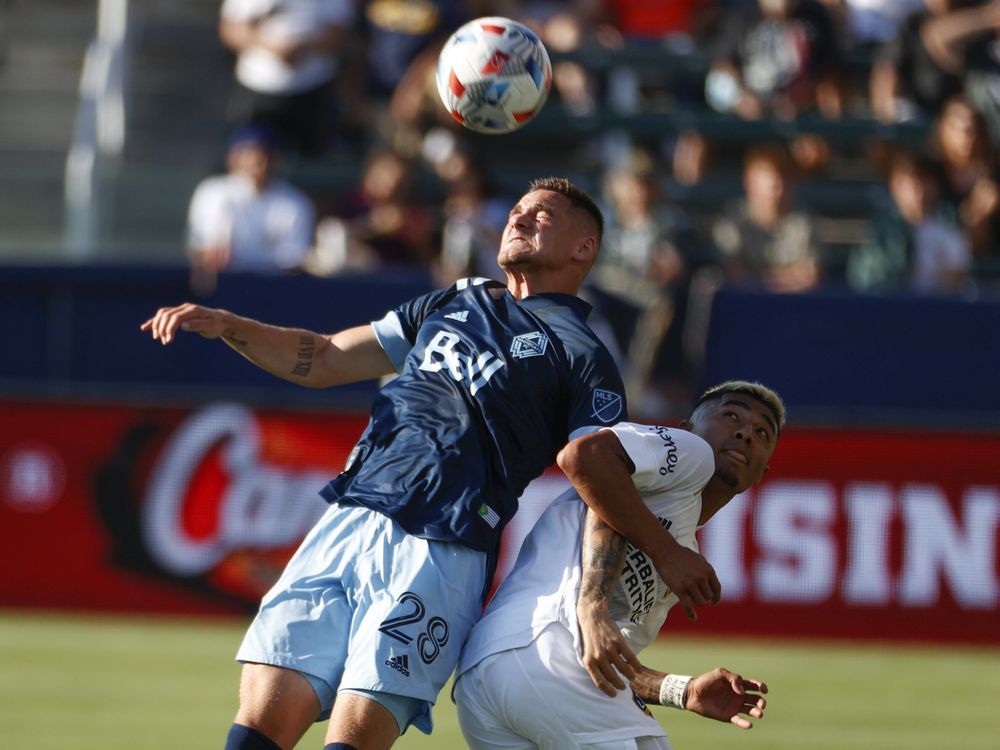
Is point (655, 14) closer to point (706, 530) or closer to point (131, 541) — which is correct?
point (706, 530)

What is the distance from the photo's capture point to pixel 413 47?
14.9 metres

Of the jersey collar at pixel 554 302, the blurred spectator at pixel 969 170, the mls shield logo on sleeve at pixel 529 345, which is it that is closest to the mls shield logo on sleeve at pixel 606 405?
the mls shield logo on sleeve at pixel 529 345

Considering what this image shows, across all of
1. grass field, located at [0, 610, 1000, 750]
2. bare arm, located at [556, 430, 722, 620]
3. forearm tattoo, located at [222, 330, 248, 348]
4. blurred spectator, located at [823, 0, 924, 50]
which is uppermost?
blurred spectator, located at [823, 0, 924, 50]

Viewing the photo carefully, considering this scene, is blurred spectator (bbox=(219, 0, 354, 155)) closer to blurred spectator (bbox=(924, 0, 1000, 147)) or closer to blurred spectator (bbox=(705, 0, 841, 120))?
blurred spectator (bbox=(705, 0, 841, 120))

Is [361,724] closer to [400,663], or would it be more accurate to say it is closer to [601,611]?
[400,663]

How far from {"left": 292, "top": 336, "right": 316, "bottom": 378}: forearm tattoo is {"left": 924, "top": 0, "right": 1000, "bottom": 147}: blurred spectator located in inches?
384

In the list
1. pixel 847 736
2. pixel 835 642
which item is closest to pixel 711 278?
pixel 835 642

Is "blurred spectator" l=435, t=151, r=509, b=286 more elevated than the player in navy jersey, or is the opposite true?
"blurred spectator" l=435, t=151, r=509, b=286

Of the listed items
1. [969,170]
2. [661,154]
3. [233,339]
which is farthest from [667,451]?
[661,154]

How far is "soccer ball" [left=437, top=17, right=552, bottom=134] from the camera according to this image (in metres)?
6.53

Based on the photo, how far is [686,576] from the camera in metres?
4.91

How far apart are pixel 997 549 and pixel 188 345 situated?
5.92 meters

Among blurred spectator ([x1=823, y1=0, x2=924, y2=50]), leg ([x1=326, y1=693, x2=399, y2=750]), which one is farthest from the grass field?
blurred spectator ([x1=823, y1=0, x2=924, y2=50])

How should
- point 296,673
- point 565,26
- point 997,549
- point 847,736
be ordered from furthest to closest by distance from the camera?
point 565,26 → point 997,549 → point 847,736 → point 296,673
